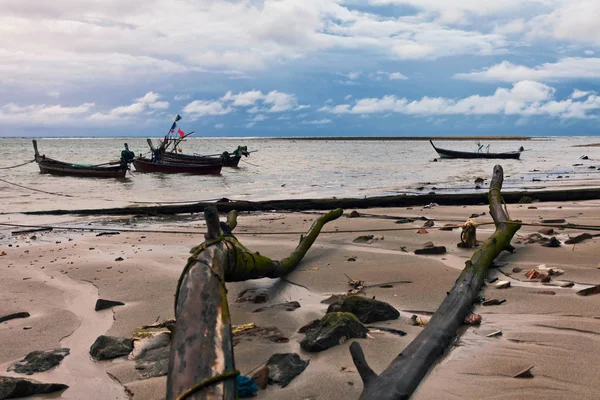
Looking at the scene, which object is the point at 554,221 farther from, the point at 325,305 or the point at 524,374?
the point at 524,374

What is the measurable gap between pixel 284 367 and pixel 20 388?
162 centimetres

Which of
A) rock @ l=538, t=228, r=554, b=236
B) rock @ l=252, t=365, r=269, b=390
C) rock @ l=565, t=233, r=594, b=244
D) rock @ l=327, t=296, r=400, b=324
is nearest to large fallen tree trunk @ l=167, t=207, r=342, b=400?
rock @ l=252, t=365, r=269, b=390

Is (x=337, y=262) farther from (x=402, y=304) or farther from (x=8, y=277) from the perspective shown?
(x=8, y=277)

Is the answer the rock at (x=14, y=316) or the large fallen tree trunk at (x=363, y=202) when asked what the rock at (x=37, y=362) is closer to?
the rock at (x=14, y=316)

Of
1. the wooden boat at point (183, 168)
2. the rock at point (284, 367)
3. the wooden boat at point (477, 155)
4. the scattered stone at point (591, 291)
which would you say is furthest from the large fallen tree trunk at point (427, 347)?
the wooden boat at point (477, 155)

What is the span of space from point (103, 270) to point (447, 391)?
499 centimetres

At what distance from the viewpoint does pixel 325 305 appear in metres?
4.88

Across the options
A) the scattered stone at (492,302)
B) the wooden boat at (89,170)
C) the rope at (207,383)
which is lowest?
the wooden boat at (89,170)

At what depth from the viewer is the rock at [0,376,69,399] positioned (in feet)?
10.4

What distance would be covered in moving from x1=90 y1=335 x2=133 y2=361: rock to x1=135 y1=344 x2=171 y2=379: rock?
0.19 m

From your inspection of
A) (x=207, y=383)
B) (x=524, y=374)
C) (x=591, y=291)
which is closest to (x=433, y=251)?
(x=591, y=291)

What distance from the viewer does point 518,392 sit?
290 cm

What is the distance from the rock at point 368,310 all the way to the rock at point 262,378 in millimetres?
1255

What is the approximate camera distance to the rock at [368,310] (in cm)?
427
